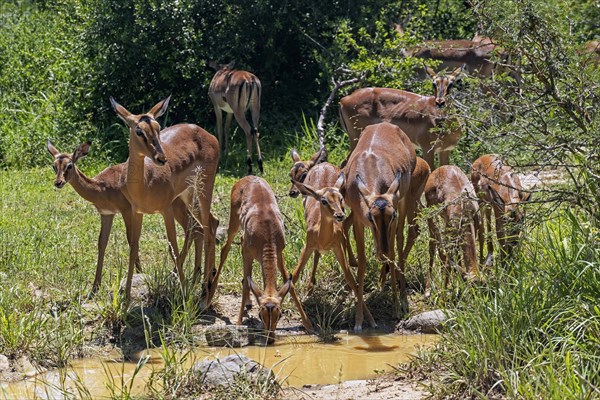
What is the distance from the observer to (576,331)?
617cm

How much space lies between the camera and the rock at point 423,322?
7.92 metres

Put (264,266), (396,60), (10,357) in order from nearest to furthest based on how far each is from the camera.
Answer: (10,357), (264,266), (396,60)

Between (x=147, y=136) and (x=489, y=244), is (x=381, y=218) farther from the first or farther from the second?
(x=147, y=136)

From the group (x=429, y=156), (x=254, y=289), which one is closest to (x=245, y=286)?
(x=254, y=289)

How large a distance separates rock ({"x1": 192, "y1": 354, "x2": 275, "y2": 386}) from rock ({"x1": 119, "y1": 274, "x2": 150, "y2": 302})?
1.82 metres

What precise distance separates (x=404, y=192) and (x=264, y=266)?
63.6 inches

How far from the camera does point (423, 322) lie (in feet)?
26.3

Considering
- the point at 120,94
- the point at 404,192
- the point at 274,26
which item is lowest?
the point at 404,192

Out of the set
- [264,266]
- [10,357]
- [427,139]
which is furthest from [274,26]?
[10,357]

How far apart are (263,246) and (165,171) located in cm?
116

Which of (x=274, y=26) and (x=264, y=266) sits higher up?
(x=274, y=26)

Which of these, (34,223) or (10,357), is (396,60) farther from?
(10,357)

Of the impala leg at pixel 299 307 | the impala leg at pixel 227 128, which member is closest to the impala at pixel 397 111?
the impala leg at pixel 227 128

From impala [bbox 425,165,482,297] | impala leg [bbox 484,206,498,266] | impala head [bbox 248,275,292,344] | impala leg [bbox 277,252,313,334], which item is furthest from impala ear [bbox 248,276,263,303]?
impala leg [bbox 484,206,498,266]
